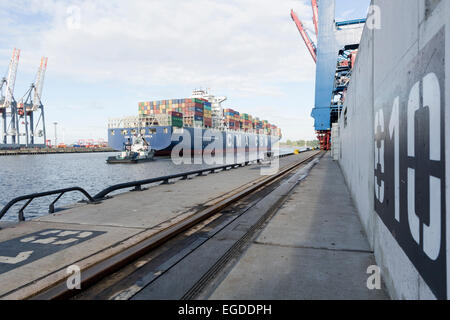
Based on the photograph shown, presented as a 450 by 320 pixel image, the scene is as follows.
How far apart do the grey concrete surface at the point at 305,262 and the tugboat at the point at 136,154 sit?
1669 inches

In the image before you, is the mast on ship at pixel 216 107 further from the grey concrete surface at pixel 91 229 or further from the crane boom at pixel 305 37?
the grey concrete surface at pixel 91 229

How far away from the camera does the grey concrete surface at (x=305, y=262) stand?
336 centimetres

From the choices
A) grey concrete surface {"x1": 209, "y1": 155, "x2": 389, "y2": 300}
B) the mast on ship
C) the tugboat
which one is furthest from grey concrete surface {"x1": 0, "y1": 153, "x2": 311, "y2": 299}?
the mast on ship

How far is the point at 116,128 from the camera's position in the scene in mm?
60688

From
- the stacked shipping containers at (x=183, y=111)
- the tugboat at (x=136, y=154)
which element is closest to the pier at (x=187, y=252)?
the tugboat at (x=136, y=154)

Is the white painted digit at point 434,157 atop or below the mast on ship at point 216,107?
below

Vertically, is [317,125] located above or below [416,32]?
above

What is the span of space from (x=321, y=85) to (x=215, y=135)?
30.5m

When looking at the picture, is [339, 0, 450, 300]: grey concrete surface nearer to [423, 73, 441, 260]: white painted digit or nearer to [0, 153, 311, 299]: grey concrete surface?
[423, 73, 441, 260]: white painted digit

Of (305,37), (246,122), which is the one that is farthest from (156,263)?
(246,122)

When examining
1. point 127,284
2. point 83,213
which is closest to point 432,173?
point 127,284

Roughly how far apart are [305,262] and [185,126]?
192 feet

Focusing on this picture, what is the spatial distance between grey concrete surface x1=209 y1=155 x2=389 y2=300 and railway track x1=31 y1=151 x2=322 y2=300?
1.03 ft
